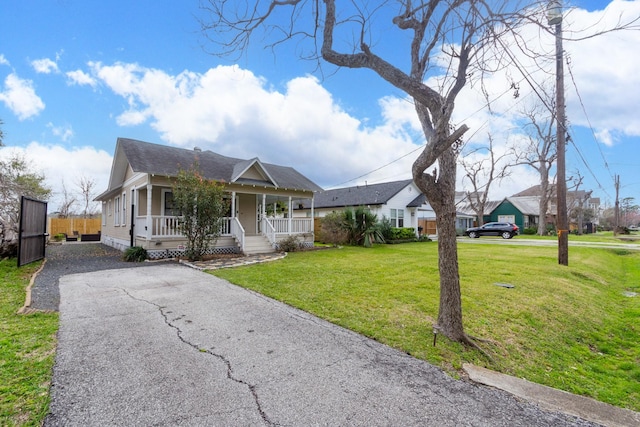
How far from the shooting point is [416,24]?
4.56 meters

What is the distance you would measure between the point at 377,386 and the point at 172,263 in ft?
32.2

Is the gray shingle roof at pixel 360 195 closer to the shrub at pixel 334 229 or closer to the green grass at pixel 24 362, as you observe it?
the shrub at pixel 334 229

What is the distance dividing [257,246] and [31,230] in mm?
7821

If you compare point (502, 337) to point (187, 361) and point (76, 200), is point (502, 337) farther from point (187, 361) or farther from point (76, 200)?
point (76, 200)

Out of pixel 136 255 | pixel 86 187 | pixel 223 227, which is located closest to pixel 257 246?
pixel 223 227

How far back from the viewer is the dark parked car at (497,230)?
28703mm

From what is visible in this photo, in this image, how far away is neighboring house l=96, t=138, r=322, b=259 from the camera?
484 inches

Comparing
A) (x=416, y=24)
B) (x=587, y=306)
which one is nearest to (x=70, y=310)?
(x=416, y=24)

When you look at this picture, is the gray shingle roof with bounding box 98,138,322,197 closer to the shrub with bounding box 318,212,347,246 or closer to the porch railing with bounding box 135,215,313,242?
the porch railing with bounding box 135,215,313,242

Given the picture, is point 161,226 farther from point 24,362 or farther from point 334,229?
point 24,362

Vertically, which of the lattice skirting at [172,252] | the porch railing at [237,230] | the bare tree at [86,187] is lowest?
the lattice skirting at [172,252]

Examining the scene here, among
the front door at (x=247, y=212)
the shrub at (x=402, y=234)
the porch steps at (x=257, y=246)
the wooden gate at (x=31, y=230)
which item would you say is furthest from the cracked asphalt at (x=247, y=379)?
the shrub at (x=402, y=234)

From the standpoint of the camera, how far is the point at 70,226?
25891 millimetres

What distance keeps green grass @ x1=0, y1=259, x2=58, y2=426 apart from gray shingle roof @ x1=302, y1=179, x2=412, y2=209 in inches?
886
